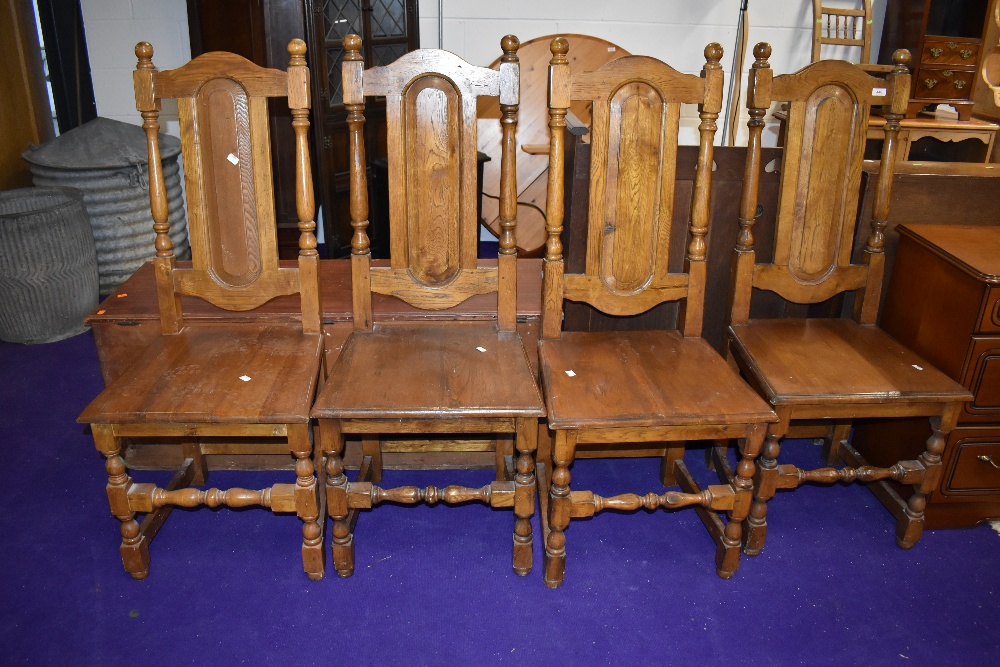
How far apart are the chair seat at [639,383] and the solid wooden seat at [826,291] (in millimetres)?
127

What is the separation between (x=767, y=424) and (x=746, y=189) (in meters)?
0.69

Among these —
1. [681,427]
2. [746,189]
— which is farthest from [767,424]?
[746,189]

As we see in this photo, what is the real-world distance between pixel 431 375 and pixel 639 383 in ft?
1.76

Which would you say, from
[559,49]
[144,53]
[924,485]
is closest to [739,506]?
[924,485]

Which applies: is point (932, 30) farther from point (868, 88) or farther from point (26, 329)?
point (26, 329)

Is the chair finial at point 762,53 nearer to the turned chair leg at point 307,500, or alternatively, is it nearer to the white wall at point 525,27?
the turned chair leg at point 307,500

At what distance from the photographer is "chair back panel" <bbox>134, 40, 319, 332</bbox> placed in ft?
6.93

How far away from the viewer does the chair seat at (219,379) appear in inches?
75.6

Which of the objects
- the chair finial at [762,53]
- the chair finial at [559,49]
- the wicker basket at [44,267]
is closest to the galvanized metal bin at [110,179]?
the wicker basket at [44,267]

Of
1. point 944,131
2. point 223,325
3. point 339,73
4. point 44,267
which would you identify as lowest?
point 44,267

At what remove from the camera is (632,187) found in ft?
7.26

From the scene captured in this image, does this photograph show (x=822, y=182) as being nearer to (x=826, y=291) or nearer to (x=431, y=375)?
(x=826, y=291)

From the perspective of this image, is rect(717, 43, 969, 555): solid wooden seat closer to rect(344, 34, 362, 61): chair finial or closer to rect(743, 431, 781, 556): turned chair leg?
rect(743, 431, 781, 556): turned chair leg

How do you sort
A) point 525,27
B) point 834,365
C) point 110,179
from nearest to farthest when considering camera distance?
point 834,365 < point 110,179 < point 525,27
